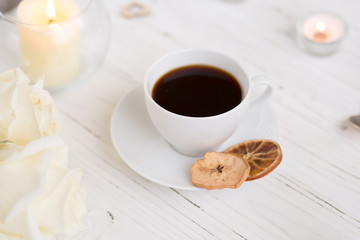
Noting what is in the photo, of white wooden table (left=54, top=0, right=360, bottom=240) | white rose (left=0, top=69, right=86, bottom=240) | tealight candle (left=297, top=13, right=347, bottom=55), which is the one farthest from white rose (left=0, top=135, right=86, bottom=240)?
tealight candle (left=297, top=13, right=347, bottom=55)

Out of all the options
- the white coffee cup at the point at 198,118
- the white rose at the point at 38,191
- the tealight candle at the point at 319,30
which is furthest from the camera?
the tealight candle at the point at 319,30

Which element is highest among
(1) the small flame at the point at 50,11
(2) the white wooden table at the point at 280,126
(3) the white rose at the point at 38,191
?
(1) the small flame at the point at 50,11

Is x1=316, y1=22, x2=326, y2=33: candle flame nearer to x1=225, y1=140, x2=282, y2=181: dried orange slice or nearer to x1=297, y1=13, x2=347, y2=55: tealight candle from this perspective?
x1=297, y1=13, x2=347, y2=55: tealight candle

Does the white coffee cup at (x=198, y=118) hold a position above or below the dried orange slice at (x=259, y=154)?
above

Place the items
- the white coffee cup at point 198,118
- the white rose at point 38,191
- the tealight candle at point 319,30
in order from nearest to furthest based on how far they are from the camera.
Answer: the white rose at point 38,191, the white coffee cup at point 198,118, the tealight candle at point 319,30

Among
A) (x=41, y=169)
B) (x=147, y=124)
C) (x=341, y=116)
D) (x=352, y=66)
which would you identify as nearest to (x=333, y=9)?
(x=352, y=66)

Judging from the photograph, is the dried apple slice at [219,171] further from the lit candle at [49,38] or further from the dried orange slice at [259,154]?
the lit candle at [49,38]

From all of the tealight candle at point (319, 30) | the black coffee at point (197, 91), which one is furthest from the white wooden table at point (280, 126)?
the black coffee at point (197, 91)
